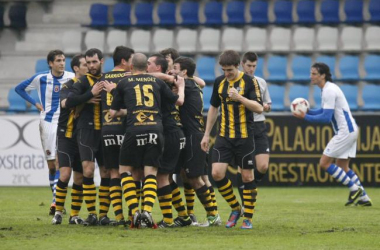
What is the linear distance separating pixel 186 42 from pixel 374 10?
4.94 metres

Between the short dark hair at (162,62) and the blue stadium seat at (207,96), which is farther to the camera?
the blue stadium seat at (207,96)

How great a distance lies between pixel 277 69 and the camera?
22.7 metres

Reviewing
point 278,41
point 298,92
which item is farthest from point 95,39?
point 298,92

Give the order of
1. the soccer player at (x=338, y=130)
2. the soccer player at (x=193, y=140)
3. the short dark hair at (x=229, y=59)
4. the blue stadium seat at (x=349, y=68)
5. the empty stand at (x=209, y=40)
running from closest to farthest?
the short dark hair at (x=229, y=59)
the soccer player at (x=193, y=140)
the soccer player at (x=338, y=130)
the blue stadium seat at (x=349, y=68)
the empty stand at (x=209, y=40)

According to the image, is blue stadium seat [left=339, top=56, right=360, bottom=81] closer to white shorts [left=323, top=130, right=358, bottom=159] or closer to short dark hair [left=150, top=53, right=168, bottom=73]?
white shorts [left=323, top=130, right=358, bottom=159]

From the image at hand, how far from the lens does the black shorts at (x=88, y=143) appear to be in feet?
35.2

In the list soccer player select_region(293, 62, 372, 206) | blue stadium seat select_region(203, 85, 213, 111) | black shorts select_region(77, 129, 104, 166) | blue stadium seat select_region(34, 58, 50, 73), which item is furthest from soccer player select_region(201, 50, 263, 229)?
blue stadium seat select_region(34, 58, 50, 73)

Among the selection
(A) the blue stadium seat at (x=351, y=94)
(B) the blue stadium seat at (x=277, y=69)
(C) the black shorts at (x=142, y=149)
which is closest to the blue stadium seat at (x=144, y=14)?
(B) the blue stadium seat at (x=277, y=69)

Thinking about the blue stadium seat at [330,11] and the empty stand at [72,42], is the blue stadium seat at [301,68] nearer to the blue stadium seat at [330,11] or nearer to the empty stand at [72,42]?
the blue stadium seat at [330,11]

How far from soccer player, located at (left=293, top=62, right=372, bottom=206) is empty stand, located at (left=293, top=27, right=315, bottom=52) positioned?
8.31 meters

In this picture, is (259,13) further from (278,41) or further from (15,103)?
(15,103)

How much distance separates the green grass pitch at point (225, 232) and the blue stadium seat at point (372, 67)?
8295 millimetres

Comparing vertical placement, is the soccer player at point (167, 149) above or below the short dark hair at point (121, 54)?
below

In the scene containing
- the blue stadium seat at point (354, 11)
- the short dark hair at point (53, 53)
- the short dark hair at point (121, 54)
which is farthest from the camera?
the blue stadium seat at point (354, 11)
